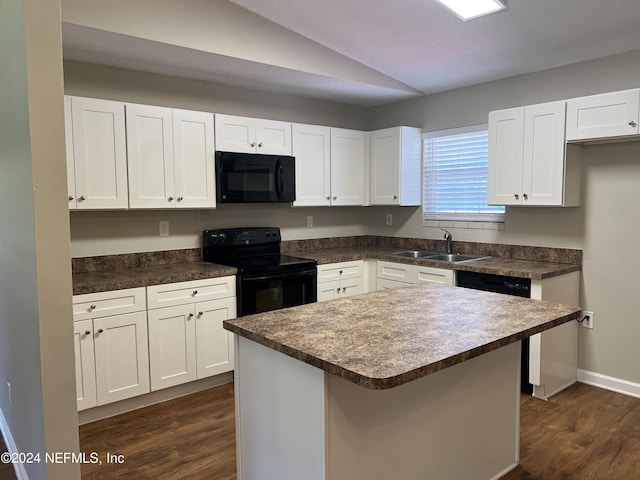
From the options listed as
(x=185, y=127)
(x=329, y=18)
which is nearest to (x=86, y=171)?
(x=185, y=127)

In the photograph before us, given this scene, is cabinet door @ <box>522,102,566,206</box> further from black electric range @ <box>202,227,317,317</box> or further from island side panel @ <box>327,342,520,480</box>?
black electric range @ <box>202,227,317,317</box>

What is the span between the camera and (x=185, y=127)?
3.39 m

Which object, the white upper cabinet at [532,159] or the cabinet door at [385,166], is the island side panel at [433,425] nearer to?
the white upper cabinet at [532,159]

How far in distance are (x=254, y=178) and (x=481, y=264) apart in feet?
6.29

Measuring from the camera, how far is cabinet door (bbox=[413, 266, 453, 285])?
3619 mm

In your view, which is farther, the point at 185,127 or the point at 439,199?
the point at 439,199

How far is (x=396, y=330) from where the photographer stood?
1777 millimetres

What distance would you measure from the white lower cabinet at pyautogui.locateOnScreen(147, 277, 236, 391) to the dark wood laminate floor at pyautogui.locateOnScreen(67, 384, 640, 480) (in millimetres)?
218

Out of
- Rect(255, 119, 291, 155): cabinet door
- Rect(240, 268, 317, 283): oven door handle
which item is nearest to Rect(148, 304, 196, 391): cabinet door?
Rect(240, 268, 317, 283): oven door handle

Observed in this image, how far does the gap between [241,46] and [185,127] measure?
2.36ft

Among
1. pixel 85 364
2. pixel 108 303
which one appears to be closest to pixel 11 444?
pixel 85 364


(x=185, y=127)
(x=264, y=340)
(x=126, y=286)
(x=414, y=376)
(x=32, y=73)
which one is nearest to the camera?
(x=414, y=376)

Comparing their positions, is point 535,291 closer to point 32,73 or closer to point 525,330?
point 525,330

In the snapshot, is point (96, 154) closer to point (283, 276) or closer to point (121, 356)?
point (121, 356)
